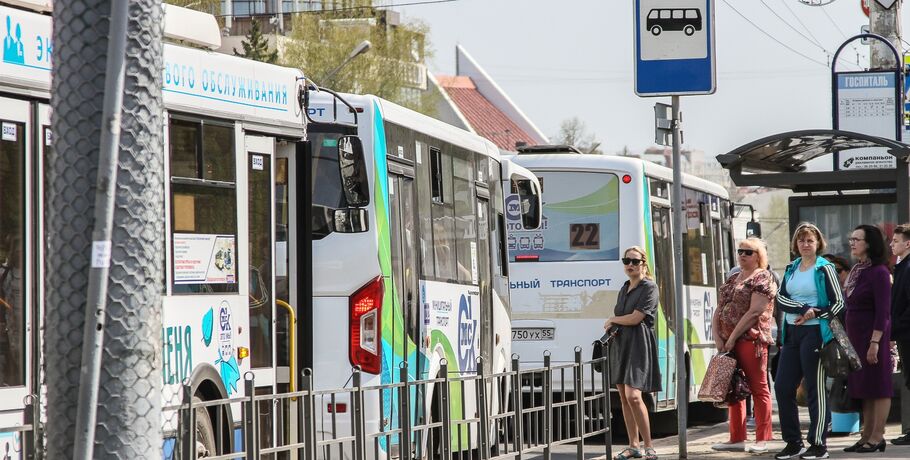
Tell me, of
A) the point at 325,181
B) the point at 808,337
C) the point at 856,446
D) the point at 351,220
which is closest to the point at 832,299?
the point at 808,337

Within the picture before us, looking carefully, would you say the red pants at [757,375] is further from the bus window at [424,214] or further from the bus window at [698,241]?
the bus window at [698,241]

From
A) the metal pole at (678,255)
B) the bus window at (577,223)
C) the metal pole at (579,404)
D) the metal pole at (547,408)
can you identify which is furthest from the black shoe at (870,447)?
the bus window at (577,223)

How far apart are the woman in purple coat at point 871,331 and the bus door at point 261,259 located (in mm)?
4990

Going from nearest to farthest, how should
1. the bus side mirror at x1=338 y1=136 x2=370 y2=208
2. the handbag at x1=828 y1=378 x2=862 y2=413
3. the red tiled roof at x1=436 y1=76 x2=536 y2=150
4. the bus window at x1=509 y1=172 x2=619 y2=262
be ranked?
the bus side mirror at x1=338 y1=136 x2=370 y2=208, the handbag at x1=828 y1=378 x2=862 y2=413, the bus window at x1=509 y1=172 x2=619 y2=262, the red tiled roof at x1=436 y1=76 x2=536 y2=150

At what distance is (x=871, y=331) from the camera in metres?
13.0

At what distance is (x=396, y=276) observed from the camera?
37.2 feet

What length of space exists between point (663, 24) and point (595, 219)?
5426 mm

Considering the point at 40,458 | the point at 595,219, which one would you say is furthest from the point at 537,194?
the point at 40,458

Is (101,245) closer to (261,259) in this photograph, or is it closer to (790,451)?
(261,259)

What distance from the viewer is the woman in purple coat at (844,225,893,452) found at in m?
12.5

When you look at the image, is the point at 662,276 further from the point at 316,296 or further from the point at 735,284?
the point at 316,296

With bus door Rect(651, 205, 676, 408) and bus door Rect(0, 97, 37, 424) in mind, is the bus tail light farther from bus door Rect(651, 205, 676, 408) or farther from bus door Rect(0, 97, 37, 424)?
bus door Rect(651, 205, 676, 408)

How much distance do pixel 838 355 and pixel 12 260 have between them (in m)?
6.61

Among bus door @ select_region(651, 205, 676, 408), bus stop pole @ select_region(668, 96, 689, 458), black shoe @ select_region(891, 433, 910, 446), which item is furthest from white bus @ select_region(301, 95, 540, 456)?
bus door @ select_region(651, 205, 676, 408)
